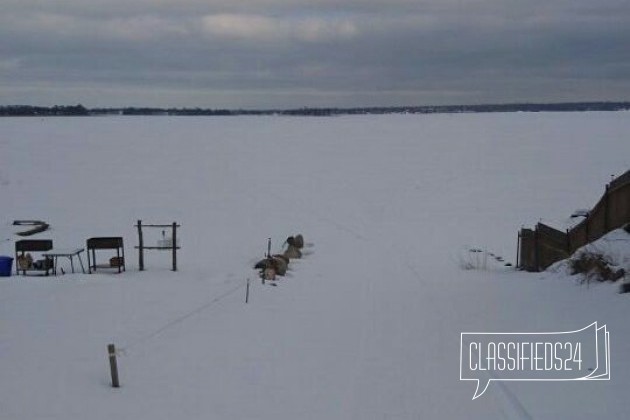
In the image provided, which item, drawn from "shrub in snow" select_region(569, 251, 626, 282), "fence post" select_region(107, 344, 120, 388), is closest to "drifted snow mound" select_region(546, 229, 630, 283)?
"shrub in snow" select_region(569, 251, 626, 282)

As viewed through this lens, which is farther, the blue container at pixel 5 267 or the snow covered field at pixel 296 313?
the blue container at pixel 5 267

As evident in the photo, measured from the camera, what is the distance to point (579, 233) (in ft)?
55.4

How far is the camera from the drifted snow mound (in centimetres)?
1281

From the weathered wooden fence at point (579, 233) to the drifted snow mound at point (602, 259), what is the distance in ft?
1.82

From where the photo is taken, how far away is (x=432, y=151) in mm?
61094

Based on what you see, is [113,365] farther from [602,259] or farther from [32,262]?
[32,262]

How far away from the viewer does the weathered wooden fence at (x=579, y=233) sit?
570 inches

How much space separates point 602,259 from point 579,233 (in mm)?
3804

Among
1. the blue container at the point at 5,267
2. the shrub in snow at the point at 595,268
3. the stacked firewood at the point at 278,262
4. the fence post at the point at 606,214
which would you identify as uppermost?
the fence post at the point at 606,214

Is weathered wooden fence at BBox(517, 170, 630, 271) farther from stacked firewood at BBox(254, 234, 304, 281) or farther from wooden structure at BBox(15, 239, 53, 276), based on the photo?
wooden structure at BBox(15, 239, 53, 276)

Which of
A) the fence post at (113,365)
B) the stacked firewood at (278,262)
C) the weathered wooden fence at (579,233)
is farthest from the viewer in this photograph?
the stacked firewood at (278,262)

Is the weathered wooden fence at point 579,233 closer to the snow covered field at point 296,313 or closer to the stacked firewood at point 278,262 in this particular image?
the snow covered field at point 296,313

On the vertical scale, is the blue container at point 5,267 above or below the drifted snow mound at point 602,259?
below

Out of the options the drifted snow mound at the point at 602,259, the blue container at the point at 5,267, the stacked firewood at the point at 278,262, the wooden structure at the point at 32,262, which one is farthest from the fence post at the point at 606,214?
the blue container at the point at 5,267
